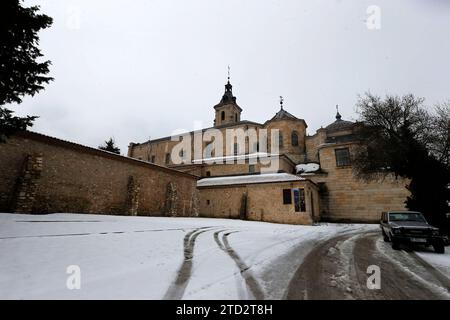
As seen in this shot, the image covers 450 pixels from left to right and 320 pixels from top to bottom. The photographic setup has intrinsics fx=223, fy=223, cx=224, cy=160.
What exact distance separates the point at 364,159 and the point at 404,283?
46.3 ft

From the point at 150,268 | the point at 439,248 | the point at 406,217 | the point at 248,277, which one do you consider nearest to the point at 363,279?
the point at 248,277

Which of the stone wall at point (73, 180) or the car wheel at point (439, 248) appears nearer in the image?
the car wheel at point (439, 248)

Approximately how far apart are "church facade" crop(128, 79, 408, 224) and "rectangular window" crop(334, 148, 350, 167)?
0.37 ft

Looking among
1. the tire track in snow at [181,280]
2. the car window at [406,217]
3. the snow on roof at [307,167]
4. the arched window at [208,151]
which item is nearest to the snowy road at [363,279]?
the tire track in snow at [181,280]

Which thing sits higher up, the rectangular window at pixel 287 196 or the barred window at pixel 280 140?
the barred window at pixel 280 140

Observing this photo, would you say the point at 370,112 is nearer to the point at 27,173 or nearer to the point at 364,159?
the point at 364,159

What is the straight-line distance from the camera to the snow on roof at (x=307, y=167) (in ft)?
101

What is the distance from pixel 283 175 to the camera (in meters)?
24.9

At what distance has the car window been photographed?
10188 mm

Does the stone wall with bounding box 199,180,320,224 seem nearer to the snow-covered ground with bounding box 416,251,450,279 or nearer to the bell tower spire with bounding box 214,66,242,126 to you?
the snow-covered ground with bounding box 416,251,450,279

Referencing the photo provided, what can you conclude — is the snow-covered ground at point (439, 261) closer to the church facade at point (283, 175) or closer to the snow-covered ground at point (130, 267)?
the snow-covered ground at point (130, 267)

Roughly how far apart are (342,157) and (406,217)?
20.0 m

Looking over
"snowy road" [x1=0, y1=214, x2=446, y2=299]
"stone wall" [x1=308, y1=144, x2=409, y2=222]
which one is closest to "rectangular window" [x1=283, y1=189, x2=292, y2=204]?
"stone wall" [x1=308, y1=144, x2=409, y2=222]
